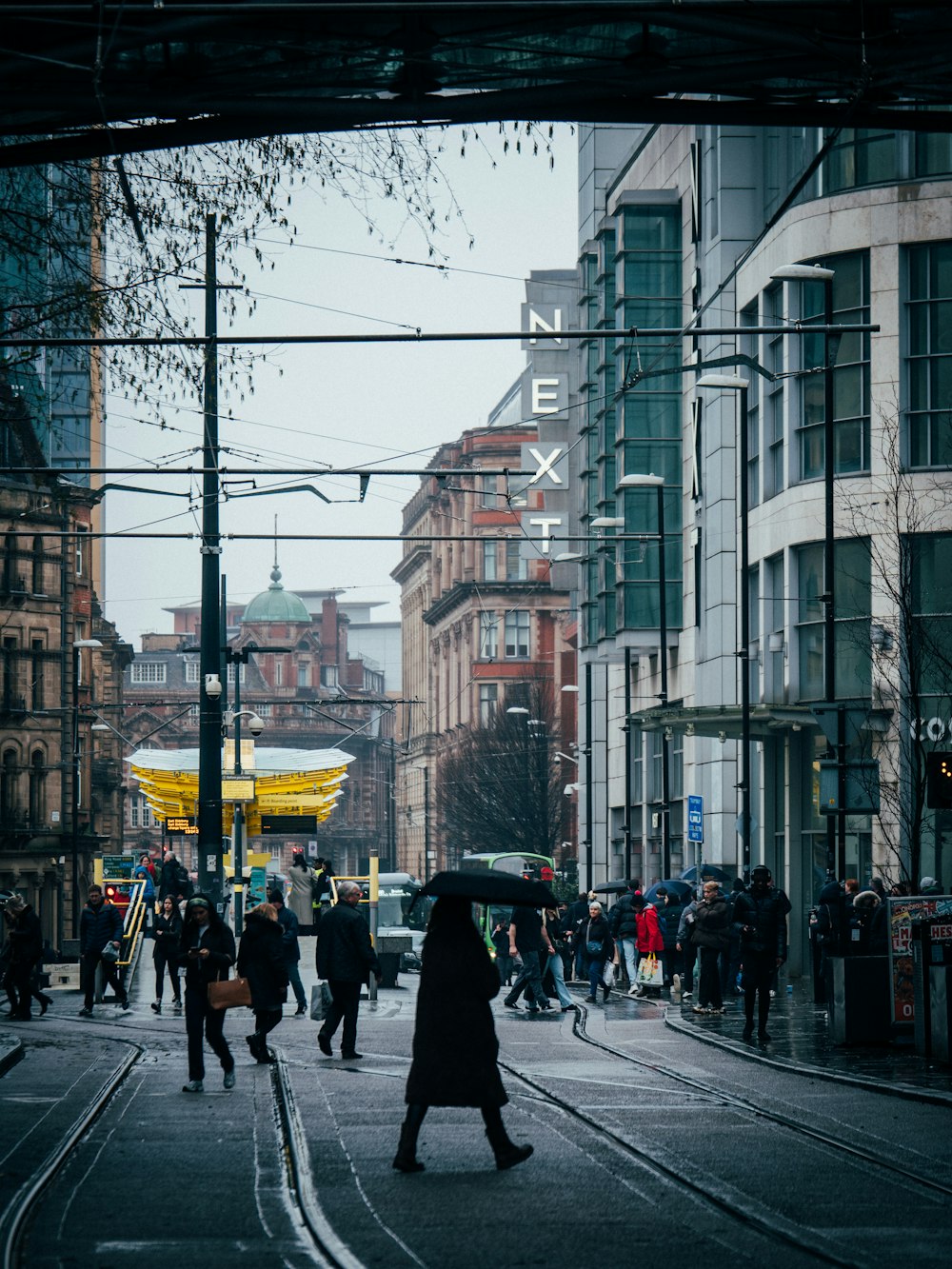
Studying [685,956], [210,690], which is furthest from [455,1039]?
[210,690]

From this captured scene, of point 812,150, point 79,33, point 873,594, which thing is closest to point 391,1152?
point 79,33

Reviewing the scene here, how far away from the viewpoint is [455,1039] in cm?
1266

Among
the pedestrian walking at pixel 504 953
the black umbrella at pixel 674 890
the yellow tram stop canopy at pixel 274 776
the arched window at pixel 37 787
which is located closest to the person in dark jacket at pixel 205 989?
the black umbrella at pixel 674 890

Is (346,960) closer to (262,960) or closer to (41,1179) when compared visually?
(262,960)

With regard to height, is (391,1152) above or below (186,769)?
below

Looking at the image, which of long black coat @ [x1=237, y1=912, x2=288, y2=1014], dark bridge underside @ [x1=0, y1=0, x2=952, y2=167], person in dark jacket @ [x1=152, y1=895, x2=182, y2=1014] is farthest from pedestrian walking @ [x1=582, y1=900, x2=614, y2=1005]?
dark bridge underside @ [x1=0, y1=0, x2=952, y2=167]

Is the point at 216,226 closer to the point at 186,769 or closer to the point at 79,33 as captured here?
the point at 79,33

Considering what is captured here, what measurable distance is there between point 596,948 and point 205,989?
14452 mm

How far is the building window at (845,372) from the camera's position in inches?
1467

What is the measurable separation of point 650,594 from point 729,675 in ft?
19.2

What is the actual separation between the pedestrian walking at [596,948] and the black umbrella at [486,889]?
64.4 feet

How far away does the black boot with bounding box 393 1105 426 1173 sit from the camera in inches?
495

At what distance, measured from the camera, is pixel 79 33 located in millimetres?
13141

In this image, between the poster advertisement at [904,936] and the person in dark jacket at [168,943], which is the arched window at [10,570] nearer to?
the person in dark jacket at [168,943]
